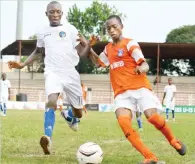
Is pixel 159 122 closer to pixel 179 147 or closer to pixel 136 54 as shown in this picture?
pixel 179 147

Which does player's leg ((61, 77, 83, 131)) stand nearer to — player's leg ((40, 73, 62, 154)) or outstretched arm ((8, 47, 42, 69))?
player's leg ((40, 73, 62, 154))

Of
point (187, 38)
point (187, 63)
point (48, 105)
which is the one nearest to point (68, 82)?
point (48, 105)

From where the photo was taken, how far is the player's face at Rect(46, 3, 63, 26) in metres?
7.96

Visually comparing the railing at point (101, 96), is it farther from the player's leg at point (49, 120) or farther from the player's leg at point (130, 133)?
the player's leg at point (130, 133)

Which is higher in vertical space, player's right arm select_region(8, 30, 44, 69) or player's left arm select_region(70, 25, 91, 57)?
player's left arm select_region(70, 25, 91, 57)

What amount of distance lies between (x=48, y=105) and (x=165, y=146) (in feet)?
8.88

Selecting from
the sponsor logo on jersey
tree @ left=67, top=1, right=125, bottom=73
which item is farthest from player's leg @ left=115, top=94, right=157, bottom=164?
tree @ left=67, top=1, right=125, bottom=73

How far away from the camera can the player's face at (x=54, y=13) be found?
7.96 metres

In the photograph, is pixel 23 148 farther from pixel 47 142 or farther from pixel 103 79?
pixel 103 79

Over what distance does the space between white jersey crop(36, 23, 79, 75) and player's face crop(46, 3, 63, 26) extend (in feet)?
0.32

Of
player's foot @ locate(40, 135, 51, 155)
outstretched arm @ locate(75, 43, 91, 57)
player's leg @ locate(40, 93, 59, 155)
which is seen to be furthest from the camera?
outstretched arm @ locate(75, 43, 91, 57)

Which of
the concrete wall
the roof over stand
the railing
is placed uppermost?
the roof over stand

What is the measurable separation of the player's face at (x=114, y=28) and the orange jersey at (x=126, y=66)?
12cm

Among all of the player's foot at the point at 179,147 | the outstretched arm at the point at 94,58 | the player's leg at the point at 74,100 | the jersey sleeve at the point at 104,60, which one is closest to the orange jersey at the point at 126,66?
the jersey sleeve at the point at 104,60
